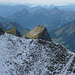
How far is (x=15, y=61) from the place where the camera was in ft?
67.5

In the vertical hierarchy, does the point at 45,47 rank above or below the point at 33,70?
above

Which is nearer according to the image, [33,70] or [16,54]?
[33,70]

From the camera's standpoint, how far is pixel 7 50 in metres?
23.1

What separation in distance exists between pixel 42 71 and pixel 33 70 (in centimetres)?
177

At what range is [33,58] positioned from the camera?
22.5 m

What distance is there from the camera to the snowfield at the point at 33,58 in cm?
1906

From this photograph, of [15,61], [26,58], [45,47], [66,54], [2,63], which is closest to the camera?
[2,63]

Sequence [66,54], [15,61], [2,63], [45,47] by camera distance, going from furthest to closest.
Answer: [45,47], [66,54], [15,61], [2,63]

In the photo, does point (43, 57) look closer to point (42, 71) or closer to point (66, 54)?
point (42, 71)

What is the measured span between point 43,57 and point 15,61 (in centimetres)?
634

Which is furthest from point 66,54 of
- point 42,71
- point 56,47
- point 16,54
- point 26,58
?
point 16,54

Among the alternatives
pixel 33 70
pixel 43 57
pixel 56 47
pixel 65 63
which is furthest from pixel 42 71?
pixel 56 47

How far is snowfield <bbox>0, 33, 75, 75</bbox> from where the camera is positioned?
1906cm

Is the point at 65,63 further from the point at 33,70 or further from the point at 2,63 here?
the point at 2,63
